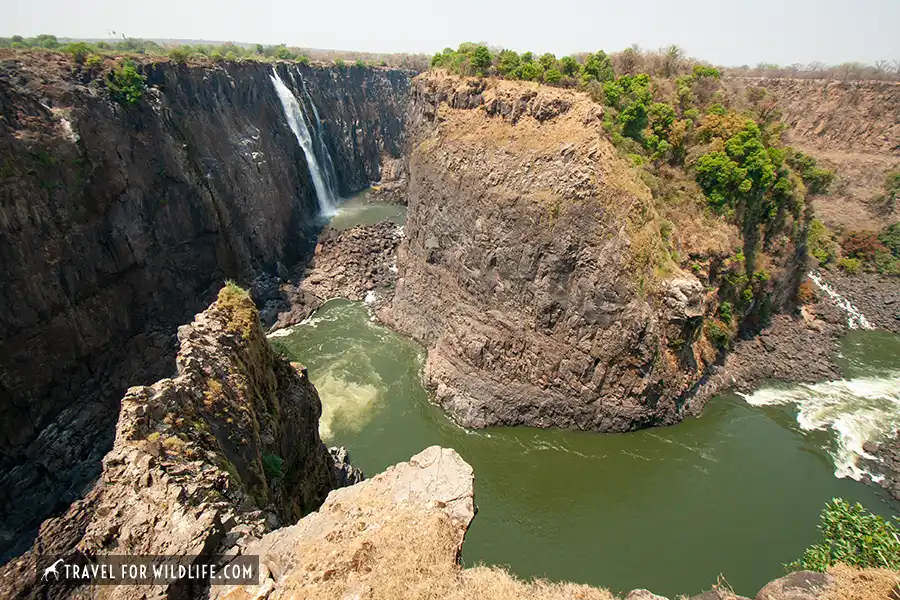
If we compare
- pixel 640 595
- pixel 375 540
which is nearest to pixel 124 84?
pixel 375 540

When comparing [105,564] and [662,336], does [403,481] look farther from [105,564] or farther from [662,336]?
[662,336]

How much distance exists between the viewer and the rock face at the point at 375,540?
810 centimetres

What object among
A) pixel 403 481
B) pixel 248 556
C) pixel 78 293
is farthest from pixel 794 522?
pixel 78 293

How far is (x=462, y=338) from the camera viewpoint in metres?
29.5

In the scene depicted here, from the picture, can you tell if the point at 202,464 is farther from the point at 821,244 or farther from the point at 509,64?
the point at 821,244

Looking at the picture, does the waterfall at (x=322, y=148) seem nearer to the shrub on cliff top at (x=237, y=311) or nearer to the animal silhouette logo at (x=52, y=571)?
the shrub on cliff top at (x=237, y=311)

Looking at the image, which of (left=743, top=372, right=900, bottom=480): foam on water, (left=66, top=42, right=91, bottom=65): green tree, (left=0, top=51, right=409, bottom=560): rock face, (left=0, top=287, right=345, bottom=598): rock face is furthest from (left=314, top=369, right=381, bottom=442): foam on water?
(left=66, top=42, right=91, bottom=65): green tree

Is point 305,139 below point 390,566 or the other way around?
below

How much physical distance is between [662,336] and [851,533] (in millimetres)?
14014

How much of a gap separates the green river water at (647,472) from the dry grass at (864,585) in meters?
9.69

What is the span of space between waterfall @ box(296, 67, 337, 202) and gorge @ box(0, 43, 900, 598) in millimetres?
18022

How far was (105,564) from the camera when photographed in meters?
7.95

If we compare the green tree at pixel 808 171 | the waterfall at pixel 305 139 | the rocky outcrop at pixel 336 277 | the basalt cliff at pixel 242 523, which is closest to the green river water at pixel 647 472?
the rocky outcrop at pixel 336 277

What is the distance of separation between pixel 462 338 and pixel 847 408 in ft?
78.8
